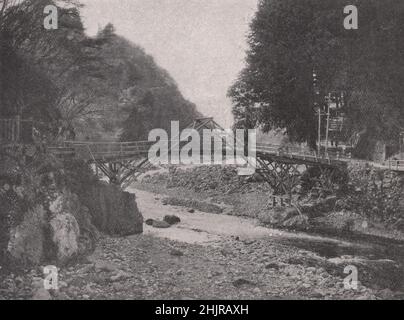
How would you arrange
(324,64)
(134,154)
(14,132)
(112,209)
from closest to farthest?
1. (14,132)
2. (112,209)
3. (134,154)
4. (324,64)

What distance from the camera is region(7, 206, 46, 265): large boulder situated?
16.2m

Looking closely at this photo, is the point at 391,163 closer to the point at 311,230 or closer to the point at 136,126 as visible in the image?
the point at 311,230

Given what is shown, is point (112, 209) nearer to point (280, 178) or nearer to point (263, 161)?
point (263, 161)

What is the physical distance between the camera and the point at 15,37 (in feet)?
74.1

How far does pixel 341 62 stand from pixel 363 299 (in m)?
20.5

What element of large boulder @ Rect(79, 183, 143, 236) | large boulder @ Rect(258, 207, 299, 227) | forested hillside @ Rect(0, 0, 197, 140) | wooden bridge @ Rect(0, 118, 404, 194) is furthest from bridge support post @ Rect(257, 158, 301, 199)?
forested hillside @ Rect(0, 0, 197, 140)

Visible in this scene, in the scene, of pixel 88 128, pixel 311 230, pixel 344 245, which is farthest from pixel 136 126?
pixel 344 245

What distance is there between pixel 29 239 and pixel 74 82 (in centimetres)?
2161

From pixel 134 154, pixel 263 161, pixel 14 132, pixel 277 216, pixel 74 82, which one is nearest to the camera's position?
pixel 14 132

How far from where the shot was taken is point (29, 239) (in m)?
16.9

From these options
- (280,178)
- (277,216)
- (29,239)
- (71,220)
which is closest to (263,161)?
(280,178)

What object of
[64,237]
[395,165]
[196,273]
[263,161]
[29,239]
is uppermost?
[263,161]

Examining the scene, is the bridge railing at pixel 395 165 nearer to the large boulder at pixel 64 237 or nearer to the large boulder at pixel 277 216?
the large boulder at pixel 277 216

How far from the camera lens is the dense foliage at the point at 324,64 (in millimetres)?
30594
